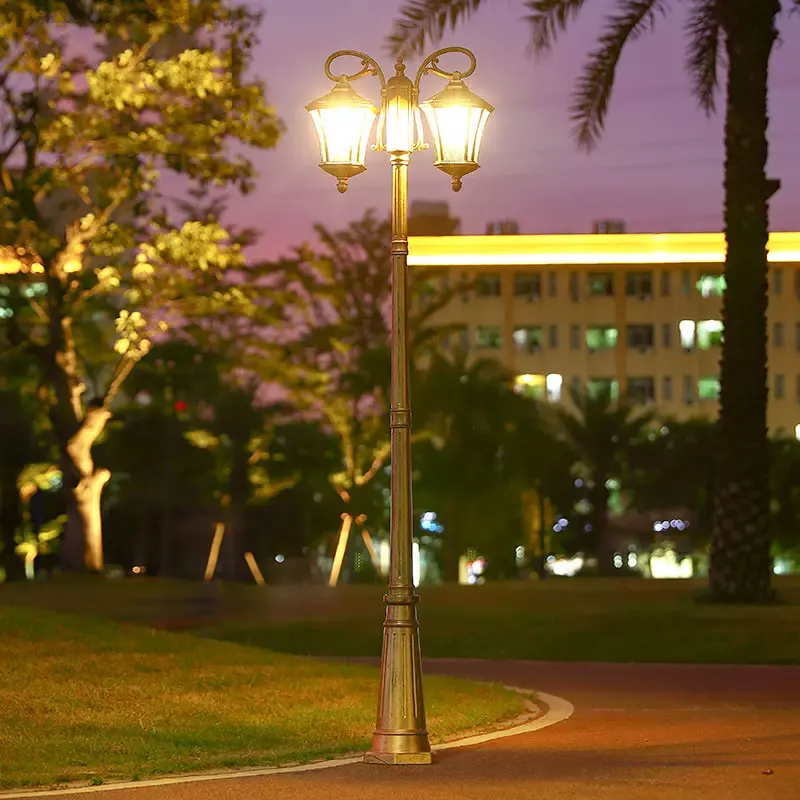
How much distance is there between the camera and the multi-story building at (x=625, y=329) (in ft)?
349

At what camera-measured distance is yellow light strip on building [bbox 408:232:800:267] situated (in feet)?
119

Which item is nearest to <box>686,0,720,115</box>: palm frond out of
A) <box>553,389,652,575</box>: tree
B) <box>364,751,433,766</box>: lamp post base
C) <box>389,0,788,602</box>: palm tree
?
<box>389,0,788,602</box>: palm tree

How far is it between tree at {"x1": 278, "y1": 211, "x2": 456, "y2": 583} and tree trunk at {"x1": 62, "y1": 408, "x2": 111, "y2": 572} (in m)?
16.6

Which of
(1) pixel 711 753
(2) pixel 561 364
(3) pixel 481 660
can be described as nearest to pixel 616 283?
(2) pixel 561 364

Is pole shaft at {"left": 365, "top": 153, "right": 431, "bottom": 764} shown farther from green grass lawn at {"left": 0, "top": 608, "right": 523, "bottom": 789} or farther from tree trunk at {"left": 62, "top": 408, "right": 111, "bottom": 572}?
tree trunk at {"left": 62, "top": 408, "right": 111, "bottom": 572}

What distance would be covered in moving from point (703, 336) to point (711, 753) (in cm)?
9703

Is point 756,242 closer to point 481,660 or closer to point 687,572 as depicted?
point 481,660

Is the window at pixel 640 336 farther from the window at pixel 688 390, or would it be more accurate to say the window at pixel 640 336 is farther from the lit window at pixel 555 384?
the lit window at pixel 555 384

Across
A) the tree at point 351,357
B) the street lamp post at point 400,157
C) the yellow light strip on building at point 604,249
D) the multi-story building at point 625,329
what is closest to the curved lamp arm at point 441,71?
the street lamp post at point 400,157

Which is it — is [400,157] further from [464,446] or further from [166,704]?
[464,446]

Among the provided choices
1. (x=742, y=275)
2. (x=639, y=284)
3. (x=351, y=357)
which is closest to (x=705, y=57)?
(x=742, y=275)

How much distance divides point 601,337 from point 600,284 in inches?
131

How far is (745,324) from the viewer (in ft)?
86.1

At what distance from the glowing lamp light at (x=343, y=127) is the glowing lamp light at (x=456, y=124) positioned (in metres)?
0.46
